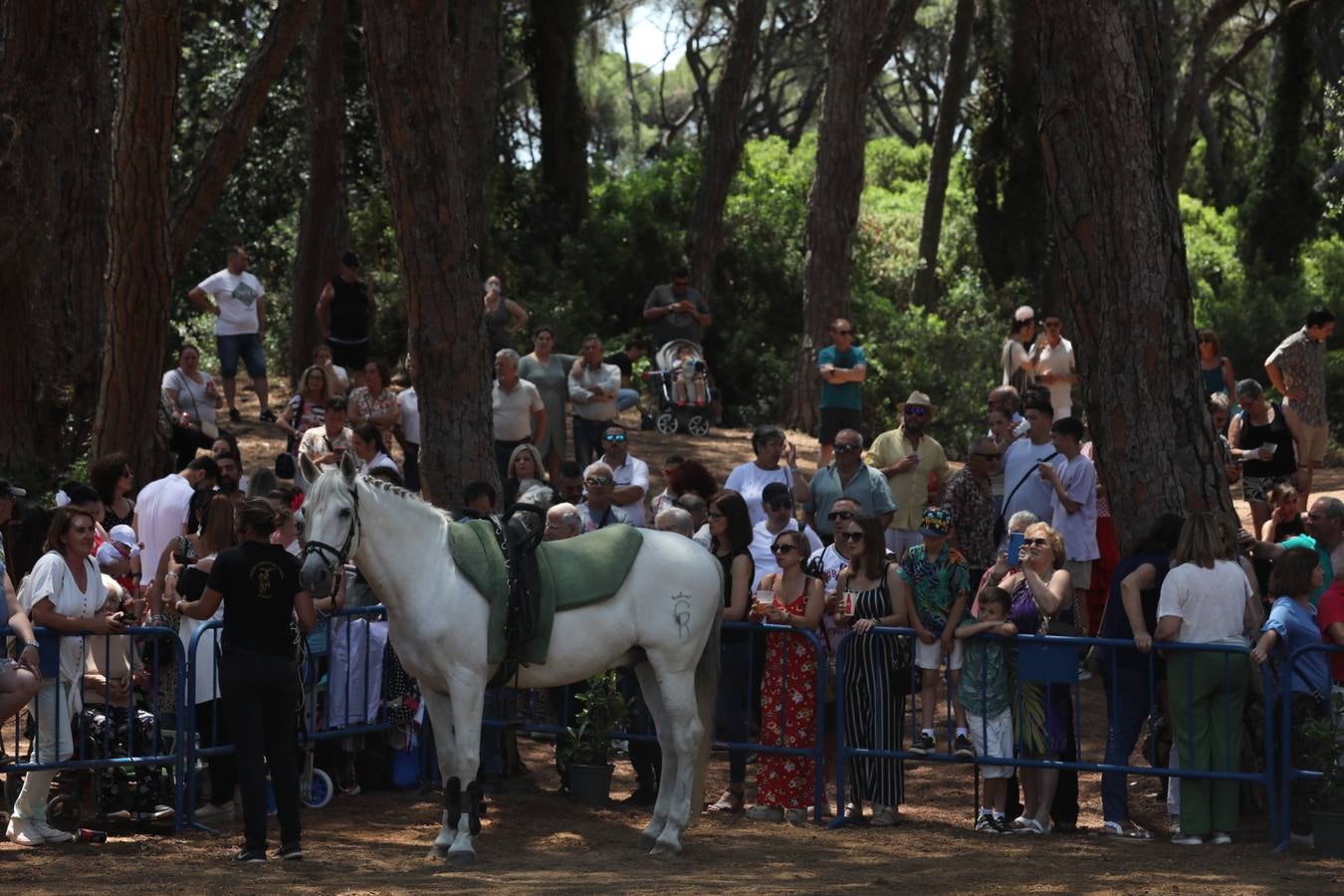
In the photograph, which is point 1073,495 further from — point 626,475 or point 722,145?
point 722,145

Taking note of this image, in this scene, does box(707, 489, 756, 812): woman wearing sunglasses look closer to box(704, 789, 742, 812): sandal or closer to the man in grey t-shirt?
box(704, 789, 742, 812): sandal

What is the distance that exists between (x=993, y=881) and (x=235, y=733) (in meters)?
4.19

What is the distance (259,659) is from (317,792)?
2135mm

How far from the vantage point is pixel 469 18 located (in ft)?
87.4

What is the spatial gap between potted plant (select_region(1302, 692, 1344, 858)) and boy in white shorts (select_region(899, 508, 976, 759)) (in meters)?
2.07

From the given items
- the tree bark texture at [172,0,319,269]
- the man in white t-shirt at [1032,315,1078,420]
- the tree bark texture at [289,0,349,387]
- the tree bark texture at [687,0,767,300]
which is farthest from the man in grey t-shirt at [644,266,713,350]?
the tree bark texture at [172,0,319,269]

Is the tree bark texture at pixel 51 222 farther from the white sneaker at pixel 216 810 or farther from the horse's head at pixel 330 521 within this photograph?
the horse's head at pixel 330 521

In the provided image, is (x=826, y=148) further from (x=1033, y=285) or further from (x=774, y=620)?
(x=774, y=620)

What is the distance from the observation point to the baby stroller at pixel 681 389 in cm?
2272

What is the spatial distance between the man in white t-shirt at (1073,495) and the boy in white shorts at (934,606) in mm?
2676

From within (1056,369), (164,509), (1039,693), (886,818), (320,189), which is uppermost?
(320,189)

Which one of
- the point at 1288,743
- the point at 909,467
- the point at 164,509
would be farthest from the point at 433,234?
the point at 1288,743

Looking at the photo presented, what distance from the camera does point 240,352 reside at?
70.3ft

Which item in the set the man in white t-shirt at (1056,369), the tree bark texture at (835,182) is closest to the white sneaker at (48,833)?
the man in white t-shirt at (1056,369)
